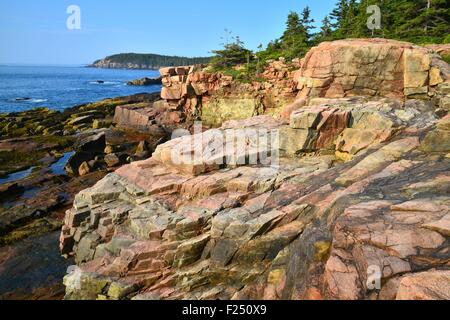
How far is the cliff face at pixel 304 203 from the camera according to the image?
31.8 feet

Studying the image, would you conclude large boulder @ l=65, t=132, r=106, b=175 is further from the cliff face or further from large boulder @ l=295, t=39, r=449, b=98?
large boulder @ l=295, t=39, r=449, b=98

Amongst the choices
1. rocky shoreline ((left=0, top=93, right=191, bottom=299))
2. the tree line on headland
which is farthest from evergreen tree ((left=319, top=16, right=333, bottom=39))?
rocky shoreline ((left=0, top=93, right=191, bottom=299))

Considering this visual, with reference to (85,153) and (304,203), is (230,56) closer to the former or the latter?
(85,153)

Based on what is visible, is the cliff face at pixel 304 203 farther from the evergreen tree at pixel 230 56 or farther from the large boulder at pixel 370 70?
the evergreen tree at pixel 230 56

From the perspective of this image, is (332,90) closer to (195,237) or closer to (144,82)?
(195,237)

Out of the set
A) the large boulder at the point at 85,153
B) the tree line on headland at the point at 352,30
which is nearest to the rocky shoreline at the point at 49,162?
the large boulder at the point at 85,153

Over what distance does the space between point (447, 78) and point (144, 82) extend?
129m

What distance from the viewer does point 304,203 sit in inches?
551

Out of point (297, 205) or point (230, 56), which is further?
point (230, 56)

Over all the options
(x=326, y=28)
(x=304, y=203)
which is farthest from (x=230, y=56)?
(x=304, y=203)

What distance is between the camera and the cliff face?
9.70 m

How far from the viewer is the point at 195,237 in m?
14.8

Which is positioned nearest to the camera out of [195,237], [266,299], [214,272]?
[266,299]
